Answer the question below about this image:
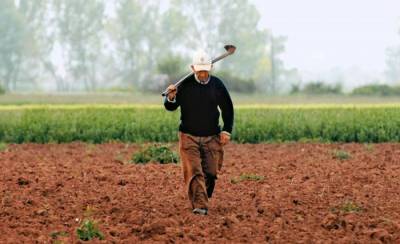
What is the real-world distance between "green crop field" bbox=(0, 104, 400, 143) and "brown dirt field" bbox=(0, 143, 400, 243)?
14.4ft

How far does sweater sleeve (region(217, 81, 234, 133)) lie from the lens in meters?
10.1

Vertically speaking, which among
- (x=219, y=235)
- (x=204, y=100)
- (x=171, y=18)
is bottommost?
(x=219, y=235)

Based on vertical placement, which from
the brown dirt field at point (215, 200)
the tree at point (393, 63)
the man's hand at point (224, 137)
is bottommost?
the brown dirt field at point (215, 200)

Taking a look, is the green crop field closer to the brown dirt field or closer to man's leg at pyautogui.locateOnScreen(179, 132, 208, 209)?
the brown dirt field

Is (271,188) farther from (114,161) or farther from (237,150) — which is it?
(237,150)

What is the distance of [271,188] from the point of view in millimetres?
12289

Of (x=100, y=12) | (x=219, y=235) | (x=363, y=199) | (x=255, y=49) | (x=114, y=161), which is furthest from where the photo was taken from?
(x=255, y=49)

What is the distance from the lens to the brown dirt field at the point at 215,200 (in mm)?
8844

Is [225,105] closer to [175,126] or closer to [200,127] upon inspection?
[200,127]

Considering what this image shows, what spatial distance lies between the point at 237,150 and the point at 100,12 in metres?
62.3

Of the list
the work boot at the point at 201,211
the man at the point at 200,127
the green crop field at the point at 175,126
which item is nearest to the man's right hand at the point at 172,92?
the man at the point at 200,127

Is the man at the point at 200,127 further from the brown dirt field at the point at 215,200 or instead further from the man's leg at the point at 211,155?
the brown dirt field at the point at 215,200

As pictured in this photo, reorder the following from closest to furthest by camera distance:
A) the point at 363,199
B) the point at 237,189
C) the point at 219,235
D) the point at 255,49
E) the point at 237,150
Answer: the point at 219,235
the point at 363,199
the point at 237,189
the point at 237,150
the point at 255,49

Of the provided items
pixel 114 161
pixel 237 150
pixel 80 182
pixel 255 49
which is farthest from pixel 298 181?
pixel 255 49
